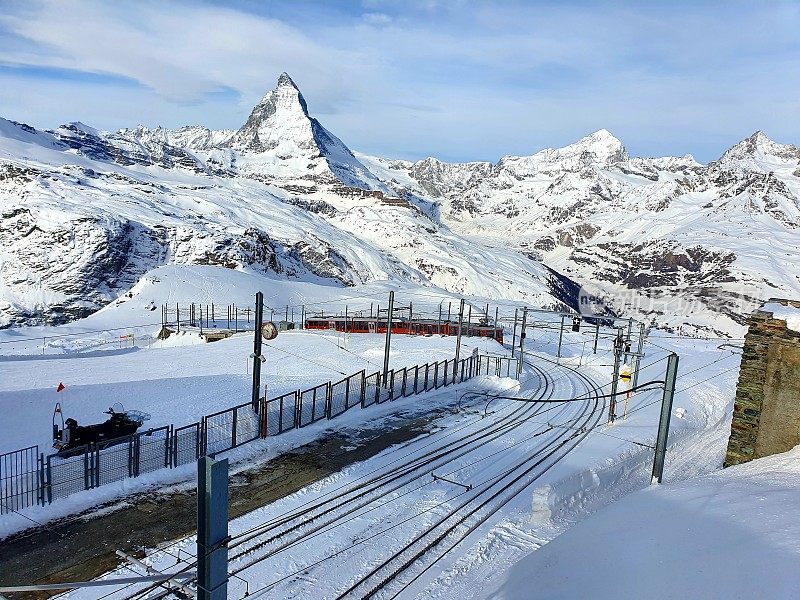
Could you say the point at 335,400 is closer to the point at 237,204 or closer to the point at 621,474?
the point at 621,474

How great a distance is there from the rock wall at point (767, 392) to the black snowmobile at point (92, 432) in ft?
60.0

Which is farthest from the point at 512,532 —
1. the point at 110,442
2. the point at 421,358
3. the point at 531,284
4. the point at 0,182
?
Answer: the point at 531,284

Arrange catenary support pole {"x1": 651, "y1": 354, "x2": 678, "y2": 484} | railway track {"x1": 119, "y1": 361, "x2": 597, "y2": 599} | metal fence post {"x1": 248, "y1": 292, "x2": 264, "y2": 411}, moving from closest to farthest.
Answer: railway track {"x1": 119, "y1": 361, "x2": 597, "y2": 599} → catenary support pole {"x1": 651, "y1": 354, "x2": 678, "y2": 484} → metal fence post {"x1": 248, "y1": 292, "x2": 264, "y2": 411}

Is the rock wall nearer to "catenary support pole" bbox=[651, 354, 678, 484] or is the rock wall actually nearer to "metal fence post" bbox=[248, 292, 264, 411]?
"catenary support pole" bbox=[651, 354, 678, 484]

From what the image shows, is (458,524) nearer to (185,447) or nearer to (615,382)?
(185,447)

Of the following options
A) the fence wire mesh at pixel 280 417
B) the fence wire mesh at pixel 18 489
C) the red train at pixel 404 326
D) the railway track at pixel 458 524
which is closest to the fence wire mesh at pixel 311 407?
the fence wire mesh at pixel 280 417

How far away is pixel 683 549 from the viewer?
861cm

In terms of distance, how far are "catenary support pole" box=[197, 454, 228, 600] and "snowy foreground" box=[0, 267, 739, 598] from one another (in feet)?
14.2

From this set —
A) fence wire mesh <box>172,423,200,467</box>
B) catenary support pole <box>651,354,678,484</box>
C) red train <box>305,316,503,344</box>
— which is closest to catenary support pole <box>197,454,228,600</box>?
fence wire mesh <box>172,423,200,467</box>

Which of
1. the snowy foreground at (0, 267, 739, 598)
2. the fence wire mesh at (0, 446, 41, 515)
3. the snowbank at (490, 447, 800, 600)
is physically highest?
the snowbank at (490, 447, 800, 600)

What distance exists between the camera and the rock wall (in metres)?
16.0

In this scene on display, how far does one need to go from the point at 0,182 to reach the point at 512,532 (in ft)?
473

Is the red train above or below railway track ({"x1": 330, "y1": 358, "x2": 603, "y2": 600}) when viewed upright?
below

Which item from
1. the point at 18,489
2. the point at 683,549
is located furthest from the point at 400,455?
the point at 683,549
